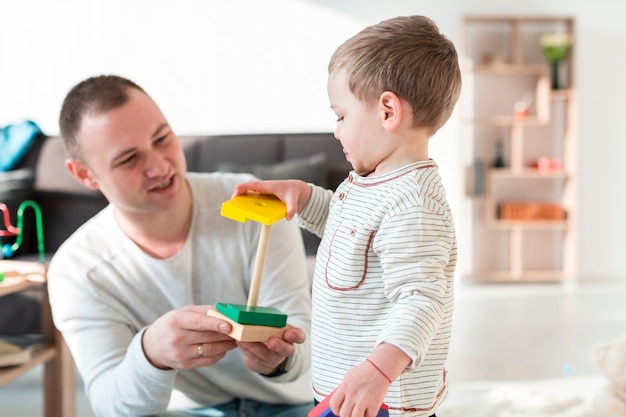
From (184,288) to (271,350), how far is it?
0.39 metres

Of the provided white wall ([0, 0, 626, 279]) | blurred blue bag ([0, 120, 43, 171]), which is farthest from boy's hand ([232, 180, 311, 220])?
white wall ([0, 0, 626, 279])

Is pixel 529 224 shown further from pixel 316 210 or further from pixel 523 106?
pixel 316 210

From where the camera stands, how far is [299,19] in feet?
18.5

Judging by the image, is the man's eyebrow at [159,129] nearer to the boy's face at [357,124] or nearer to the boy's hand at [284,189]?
the boy's hand at [284,189]

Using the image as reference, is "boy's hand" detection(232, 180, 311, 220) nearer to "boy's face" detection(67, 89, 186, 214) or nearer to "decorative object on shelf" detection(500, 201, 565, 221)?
"boy's face" detection(67, 89, 186, 214)

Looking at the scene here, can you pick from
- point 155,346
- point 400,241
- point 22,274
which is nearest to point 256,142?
point 22,274

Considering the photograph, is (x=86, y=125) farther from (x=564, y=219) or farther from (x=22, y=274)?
(x=564, y=219)

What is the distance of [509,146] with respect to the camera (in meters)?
5.89

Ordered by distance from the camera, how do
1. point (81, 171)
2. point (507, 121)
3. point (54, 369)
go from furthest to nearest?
1. point (507, 121)
2. point (54, 369)
3. point (81, 171)

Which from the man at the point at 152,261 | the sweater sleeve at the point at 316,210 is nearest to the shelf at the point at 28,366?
the man at the point at 152,261

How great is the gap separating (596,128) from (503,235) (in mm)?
1045

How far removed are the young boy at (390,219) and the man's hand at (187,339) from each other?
0.76ft

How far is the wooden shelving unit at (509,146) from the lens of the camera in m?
5.76

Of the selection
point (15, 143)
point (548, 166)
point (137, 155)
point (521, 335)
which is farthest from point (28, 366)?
point (548, 166)
